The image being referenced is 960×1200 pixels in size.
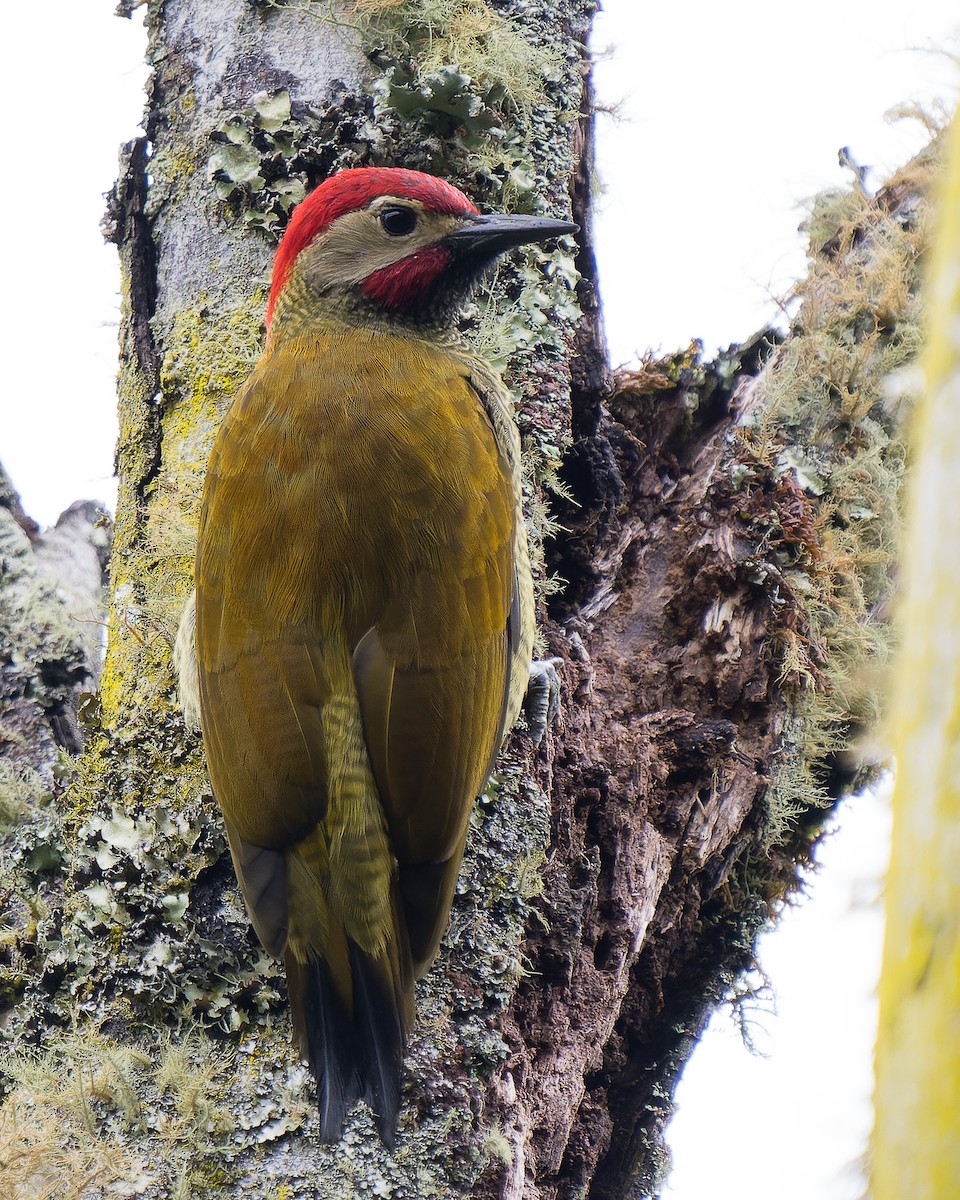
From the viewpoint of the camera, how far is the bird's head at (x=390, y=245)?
9.46 feet

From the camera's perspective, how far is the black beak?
9.55ft

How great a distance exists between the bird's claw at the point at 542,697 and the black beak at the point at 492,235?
3.36ft

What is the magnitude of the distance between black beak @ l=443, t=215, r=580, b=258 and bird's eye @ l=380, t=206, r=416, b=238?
0.10m

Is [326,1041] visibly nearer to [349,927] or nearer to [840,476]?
[349,927]

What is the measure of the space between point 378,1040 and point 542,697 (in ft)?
2.75

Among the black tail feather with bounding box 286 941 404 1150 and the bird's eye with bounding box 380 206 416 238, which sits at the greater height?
the bird's eye with bounding box 380 206 416 238

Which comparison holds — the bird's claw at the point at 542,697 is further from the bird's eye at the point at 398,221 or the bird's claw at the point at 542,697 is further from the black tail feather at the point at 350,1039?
the bird's eye at the point at 398,221

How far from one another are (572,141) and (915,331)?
3.48 feet

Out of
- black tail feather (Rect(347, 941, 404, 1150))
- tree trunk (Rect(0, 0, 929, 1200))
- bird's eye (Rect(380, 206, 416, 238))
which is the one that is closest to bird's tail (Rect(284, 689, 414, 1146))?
black tail feather (Rect(347, 941, 404, 1150))

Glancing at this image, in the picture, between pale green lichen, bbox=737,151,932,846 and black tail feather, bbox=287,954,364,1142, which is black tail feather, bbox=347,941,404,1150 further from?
pale green lichen, bbox=737,151,932,846

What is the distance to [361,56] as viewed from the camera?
312 centimetres

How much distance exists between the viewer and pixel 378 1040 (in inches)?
88.1

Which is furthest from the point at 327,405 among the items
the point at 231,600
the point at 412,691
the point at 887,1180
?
the point at 887,1180

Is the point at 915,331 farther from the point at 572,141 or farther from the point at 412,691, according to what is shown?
the point at 412,691
